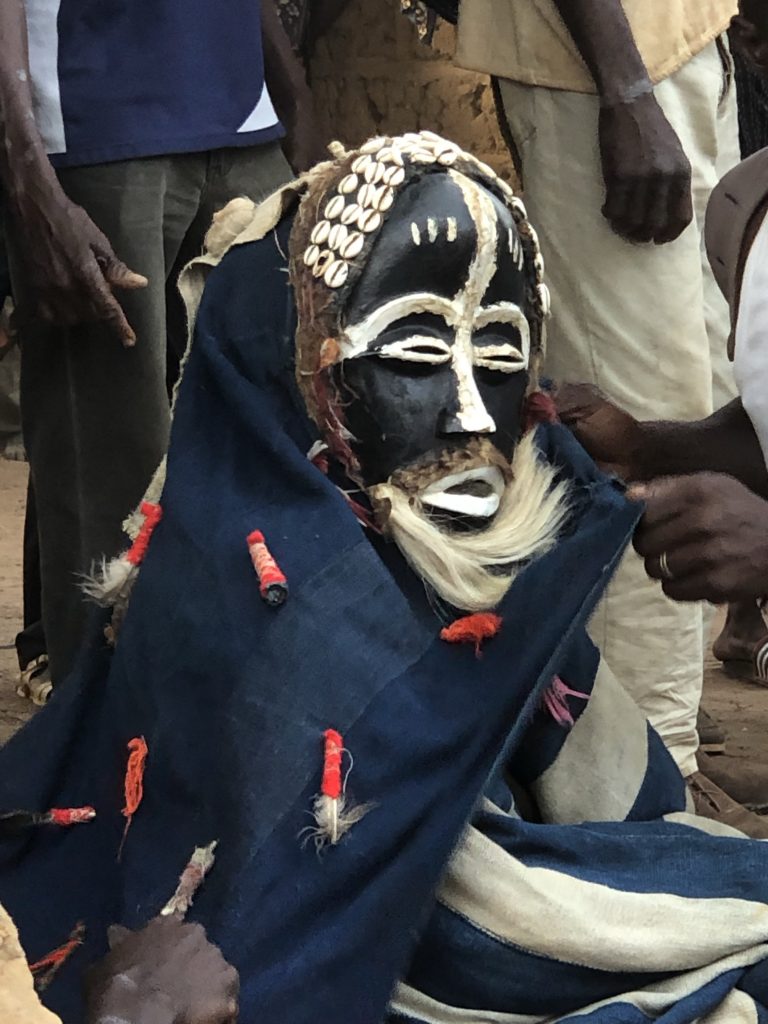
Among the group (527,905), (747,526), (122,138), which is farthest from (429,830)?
(122,138)

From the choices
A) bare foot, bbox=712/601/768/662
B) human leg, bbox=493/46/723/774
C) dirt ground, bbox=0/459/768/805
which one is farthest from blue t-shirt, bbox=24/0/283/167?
bare foot, bbox=712/601/768/662

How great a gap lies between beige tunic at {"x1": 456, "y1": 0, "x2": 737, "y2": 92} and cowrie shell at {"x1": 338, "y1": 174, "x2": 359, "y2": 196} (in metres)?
0.98

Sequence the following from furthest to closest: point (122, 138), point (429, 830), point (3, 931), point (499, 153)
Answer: point (499, 153) < point (122, 138) < point (429, 830) < point (3, 931)

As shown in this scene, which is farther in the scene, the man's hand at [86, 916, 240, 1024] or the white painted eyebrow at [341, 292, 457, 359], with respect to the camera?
the white painted eyebrow at [341, 292, 457, 359]

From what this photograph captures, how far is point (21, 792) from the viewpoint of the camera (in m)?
2.14

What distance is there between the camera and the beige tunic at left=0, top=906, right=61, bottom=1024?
3.41ft

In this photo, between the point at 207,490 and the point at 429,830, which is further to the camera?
the point at 207,490

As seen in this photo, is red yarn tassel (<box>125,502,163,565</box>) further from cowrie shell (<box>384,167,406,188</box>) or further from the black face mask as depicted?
cowrie shell (<box>384,167,406,188</box>)

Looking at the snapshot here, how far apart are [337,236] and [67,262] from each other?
603 millimetres

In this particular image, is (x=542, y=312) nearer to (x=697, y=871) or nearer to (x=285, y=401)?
(x=285, y=401)

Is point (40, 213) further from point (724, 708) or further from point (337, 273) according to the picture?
point (724, 708)

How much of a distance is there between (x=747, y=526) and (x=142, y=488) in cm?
127

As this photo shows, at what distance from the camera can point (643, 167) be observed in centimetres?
276

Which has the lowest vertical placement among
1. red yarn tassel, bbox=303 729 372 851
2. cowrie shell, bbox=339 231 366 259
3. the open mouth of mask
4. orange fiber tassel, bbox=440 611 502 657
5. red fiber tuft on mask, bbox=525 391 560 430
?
red yarn tassel, bbox=303 729 372 851
